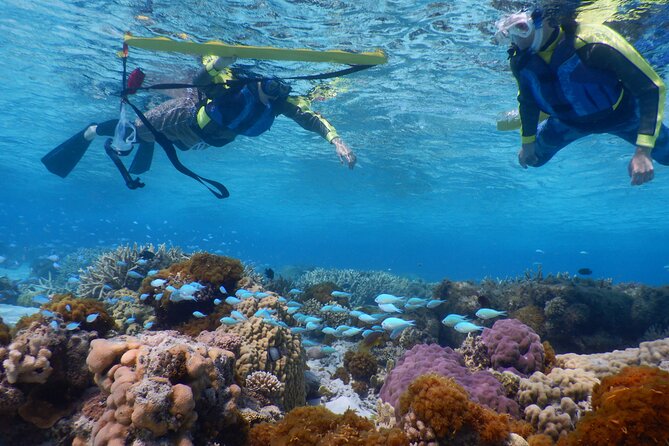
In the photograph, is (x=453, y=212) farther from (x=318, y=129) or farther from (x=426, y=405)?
(x=426, y=405)

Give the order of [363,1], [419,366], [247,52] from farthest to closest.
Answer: [363,1]
[247,52]
[419,366]

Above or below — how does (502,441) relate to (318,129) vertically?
below

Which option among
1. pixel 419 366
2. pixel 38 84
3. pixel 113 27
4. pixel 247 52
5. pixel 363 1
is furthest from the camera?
pixel 38 84

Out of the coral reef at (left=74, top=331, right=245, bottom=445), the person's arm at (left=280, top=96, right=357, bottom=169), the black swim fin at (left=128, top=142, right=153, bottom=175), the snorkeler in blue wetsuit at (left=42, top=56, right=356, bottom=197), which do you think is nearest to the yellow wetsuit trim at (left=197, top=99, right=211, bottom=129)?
the snorkeler in blue wetsuit at (left=42, top=56, right=356, bottom=197)

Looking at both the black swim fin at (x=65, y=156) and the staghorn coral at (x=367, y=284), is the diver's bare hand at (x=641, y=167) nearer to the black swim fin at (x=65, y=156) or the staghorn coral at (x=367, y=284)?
the black swim fin at (x=65, y=156)

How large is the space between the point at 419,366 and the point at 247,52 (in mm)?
6636

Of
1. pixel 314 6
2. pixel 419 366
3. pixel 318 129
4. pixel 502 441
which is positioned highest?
pixel 314 6

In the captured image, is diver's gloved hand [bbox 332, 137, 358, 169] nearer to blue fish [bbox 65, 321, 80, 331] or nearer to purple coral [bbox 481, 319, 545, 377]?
purple coral [bbox 481, 319, 545, 377]

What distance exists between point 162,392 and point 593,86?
7.00 m

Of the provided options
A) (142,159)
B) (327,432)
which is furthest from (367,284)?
(327,432)

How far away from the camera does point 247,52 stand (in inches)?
276

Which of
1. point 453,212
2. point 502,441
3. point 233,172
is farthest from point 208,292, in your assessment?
point 453,212

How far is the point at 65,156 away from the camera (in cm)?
925

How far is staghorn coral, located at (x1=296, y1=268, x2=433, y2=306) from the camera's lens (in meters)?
18.1
